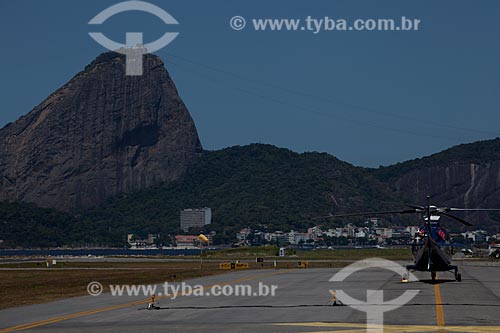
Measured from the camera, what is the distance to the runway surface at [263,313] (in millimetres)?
27438

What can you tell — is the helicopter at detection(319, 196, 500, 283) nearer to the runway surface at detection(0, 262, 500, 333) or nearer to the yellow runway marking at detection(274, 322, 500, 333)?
the runway surface at detection(0, 262, 500, 333)

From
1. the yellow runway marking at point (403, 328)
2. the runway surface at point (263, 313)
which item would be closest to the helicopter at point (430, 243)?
the runway surface at point (263, 313)

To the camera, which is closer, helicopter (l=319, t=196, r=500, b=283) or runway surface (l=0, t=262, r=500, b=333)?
runway surface (l=0, t=262, r=500, b=333)

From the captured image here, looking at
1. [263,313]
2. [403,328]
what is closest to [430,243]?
[263,313]

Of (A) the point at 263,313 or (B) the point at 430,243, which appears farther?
(B) the point at 430,243

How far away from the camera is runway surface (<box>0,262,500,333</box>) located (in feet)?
90.0

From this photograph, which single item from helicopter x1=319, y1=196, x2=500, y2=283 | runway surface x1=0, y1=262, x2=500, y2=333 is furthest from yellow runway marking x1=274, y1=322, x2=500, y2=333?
helicopter x1=319, y1=196, x2=500, y2=283

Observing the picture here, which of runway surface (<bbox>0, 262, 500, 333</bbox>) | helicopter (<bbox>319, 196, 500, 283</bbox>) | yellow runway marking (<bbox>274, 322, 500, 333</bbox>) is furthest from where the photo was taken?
helicopter (<bbox>319, 196, 500, 283</bbox>)

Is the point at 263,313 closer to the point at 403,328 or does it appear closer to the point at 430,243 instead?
the point at 403,328

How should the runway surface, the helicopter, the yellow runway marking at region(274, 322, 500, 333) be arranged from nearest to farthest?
the yellow runway marking at region(274, 322, 500, 333), the runway surface, the helicopter

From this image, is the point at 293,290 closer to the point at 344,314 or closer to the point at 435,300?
the point at 435,300

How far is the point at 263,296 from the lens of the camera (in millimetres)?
41875

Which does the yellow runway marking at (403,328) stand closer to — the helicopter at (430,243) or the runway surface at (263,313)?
the runway surface at (263,313)

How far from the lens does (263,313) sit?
3250cm
